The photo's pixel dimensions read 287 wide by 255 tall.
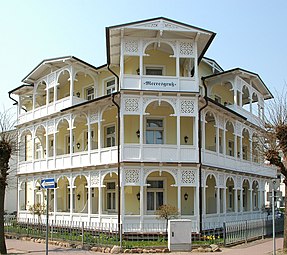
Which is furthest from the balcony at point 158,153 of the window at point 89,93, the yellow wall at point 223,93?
the yellow wall at point 223,93

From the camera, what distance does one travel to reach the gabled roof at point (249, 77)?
2995 centimetres

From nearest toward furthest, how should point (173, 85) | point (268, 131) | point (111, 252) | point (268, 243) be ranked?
point (111, 252) → point (268, 131) → point (268, 243) → point (173, 85)

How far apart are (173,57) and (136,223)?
953 centimetres

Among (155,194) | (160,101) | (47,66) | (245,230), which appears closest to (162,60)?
(160,101)

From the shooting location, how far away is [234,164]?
98.2 feet

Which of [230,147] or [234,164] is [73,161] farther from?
[230,147]

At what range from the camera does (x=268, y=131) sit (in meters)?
21.2

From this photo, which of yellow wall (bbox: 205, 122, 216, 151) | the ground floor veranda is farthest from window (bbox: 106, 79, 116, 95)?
yellow wall (bbox: 205, 122, 216, 151)

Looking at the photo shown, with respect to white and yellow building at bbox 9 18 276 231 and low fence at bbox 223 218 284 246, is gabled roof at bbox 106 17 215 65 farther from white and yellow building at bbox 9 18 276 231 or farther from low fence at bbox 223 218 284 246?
low fence at bbox 223 218 284 246

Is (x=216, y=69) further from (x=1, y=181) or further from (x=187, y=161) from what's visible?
(x=1, y=181)

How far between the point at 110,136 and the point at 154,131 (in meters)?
3.37

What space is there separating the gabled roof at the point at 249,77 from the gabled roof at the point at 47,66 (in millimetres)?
8318

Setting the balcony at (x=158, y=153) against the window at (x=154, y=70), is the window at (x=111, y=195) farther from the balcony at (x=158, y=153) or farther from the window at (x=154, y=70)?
the window at (x=154, y=70)

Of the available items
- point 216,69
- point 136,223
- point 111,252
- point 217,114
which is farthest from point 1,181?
point 216,69
